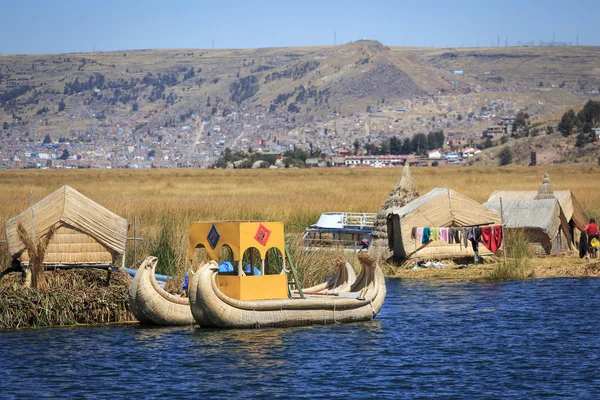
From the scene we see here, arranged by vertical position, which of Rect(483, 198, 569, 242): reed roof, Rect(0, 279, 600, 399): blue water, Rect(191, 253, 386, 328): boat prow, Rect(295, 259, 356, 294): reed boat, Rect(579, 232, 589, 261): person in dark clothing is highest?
Rect(483, 198, 569, 242): reed roof

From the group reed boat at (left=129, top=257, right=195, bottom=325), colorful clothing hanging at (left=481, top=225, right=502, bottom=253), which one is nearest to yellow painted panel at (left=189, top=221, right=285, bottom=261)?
reed boat at (left=129, top=257, right=195, bottom=325)

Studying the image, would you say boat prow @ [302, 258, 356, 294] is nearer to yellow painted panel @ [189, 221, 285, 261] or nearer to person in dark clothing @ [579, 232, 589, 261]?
yellow painted panel @ [189, 221, 285, 261]

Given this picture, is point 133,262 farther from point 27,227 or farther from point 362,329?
point 362,329

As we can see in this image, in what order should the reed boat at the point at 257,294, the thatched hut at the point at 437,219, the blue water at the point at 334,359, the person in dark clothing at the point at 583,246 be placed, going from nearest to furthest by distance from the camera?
the blue water at the point at 334,359 → the reed boat at the point at 257,294 → the person in dark clothing at the point at 583,246 → the thatched hut at the point at 437,219

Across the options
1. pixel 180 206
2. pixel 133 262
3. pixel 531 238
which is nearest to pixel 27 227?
pixel 133 262

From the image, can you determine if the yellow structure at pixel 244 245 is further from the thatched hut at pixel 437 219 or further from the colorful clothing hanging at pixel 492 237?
the colorful clothing hanging at pixel 492 237

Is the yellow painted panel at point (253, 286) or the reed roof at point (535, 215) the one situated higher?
the reed roof at point (535, 215)

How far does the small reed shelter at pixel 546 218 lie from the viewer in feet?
94.0

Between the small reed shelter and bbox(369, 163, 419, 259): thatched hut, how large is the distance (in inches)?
97.5

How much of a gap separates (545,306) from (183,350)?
8.16 m

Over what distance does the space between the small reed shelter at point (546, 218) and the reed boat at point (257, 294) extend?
33.5ft

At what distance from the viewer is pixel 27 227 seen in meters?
19.0

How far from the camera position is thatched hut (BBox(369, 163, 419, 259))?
2861 centimetres

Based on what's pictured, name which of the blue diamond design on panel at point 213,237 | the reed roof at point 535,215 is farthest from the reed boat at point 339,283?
the reed roof at point 535,215
